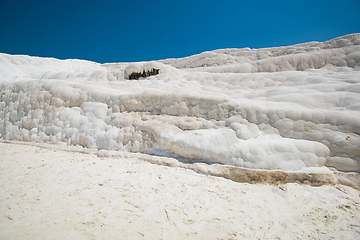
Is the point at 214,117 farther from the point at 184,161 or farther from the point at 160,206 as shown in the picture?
the point at 160,206

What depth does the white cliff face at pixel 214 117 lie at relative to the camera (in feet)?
9.82

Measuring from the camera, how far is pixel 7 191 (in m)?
2.40

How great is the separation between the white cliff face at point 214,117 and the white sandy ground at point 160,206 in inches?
21.3

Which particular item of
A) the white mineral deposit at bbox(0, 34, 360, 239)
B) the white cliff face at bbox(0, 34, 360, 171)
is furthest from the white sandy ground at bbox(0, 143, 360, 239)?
the white cliff face at bbox(0, 34, 360, 171)

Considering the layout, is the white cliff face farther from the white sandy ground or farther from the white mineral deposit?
the white sandy ground

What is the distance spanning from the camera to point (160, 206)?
2188 mm

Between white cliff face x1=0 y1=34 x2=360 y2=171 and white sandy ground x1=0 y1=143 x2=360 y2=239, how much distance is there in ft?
1.77

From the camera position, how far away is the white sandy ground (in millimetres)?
1806

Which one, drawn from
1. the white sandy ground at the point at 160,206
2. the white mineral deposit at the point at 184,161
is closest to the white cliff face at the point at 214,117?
the white mineral deposit at the point at 184,161

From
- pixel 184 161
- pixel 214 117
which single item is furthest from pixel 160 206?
pixel 214 117

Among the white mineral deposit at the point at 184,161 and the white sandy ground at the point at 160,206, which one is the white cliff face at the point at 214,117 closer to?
the white mineral deposit at the point at 184,161

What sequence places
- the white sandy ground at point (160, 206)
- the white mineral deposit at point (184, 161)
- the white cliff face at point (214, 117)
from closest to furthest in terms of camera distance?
the white sandy ground at point (160, 206), the white mineral deposit at point (184, 161), the white cliff face at point (214, 117)

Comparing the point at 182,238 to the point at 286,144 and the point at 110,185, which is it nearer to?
the point at 110,185

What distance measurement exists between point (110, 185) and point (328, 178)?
3.20 m
